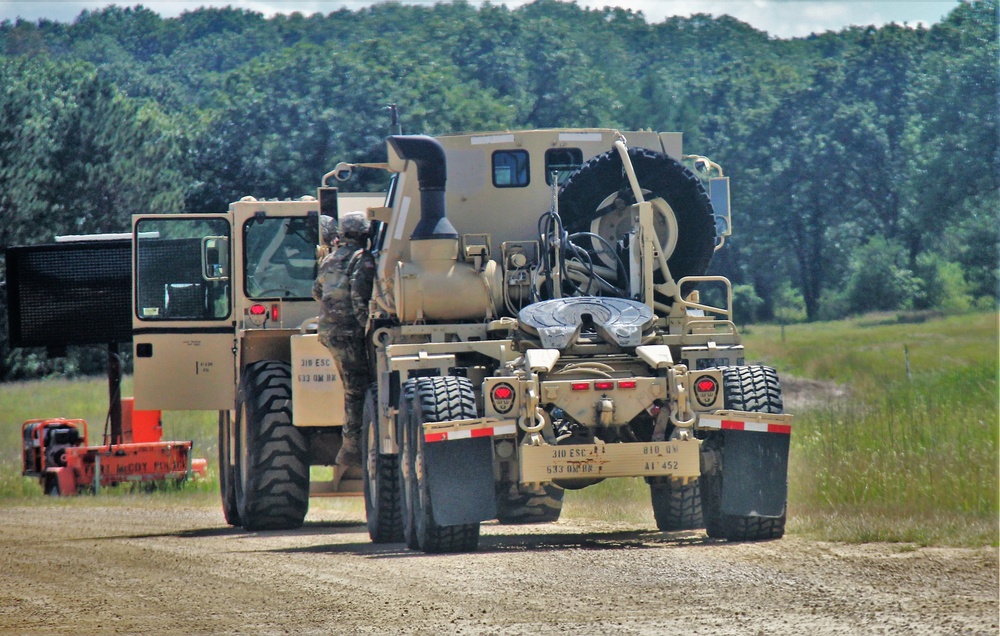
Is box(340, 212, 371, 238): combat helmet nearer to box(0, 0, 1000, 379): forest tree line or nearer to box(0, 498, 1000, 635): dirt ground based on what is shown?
box(0, 498, 1000, 635): dirt ground

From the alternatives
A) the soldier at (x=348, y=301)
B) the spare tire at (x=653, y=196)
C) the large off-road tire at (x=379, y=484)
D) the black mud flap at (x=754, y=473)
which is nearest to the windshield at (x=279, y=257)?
the soldier at (x=348, y=301)

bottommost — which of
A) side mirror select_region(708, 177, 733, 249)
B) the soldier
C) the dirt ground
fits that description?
the dirt ground

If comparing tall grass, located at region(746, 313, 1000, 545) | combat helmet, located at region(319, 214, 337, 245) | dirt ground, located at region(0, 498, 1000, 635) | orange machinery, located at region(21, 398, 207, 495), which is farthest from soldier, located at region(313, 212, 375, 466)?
orange machinery, located at region(21, 398, 207, 495)

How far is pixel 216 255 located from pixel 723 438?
6.43 m

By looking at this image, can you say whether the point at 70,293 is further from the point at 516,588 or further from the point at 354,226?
the point at 516,588

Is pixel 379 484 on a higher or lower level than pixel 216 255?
lower

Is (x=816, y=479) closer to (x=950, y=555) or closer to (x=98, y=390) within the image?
(x=950, y=555)

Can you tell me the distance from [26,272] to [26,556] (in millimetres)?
7997

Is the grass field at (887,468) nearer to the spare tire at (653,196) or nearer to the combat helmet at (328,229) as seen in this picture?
the spare tire at (653,196)

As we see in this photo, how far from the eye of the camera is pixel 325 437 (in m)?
16.2

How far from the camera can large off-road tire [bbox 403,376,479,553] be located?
11.8 m

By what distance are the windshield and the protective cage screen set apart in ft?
13.3

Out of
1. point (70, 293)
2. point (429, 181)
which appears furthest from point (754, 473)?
point (70, 293)

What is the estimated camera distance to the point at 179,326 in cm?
1712
